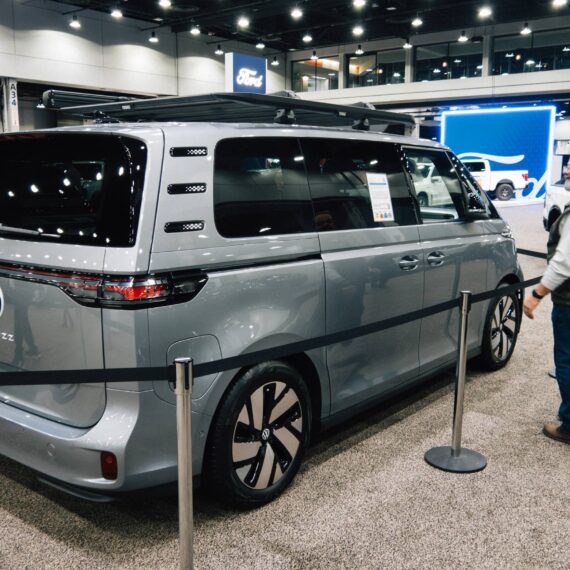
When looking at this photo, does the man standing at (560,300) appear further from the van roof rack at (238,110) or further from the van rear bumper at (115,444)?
the van rear bumper at (115,444)

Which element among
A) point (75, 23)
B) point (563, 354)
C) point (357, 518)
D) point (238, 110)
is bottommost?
point (357, 518)

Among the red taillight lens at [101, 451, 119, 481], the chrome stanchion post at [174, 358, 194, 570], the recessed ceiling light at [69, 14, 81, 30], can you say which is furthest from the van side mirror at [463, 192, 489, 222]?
the recessed ceiling light at [69, 14, 81, 30]

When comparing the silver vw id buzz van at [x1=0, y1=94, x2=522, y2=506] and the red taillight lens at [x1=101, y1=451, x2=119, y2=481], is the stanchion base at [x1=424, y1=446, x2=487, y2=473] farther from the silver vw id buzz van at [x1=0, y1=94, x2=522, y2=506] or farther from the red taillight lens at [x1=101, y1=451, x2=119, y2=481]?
the red taillight lens at [x1=101, y1=451, x2=119, y2=481]

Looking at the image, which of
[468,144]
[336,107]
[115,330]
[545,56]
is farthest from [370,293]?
[545,56]

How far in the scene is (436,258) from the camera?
4086 mm

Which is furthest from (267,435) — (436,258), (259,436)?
(436,258)

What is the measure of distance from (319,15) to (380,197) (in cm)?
2429

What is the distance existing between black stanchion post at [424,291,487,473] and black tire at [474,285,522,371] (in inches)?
55.2

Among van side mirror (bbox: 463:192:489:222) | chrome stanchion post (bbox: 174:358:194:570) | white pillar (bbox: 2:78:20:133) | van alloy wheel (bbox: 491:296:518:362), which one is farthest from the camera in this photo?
white pillar (bbox: 2:78:20:133)

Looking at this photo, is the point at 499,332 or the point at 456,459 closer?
the point at 456,459

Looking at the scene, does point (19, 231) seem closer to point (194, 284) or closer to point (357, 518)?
point (194, 284)

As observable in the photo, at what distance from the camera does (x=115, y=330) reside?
2.44 meters

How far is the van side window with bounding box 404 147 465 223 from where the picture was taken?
422 cm

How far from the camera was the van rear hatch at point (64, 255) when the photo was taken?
8.15 feet
